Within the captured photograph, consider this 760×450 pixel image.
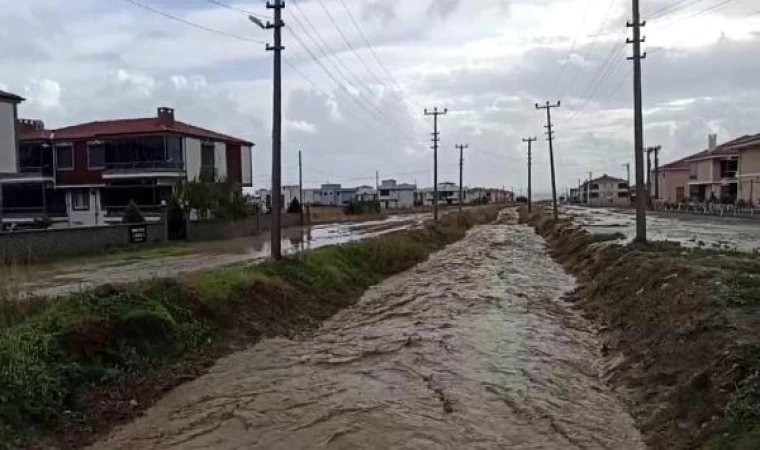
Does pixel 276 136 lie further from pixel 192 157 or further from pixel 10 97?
pixel 192 157

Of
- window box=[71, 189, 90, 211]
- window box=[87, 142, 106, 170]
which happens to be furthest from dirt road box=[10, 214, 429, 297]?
window box=[71, 189, 90, 211]

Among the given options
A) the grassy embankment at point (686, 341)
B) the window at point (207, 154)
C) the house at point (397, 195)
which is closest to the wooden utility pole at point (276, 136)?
the grassy embankment at point (686, 341)

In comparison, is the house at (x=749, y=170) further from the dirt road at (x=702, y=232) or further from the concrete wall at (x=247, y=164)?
the concrete wall at (x=247, y=164)

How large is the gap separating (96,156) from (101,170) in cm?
127

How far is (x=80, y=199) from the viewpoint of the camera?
5797 cm

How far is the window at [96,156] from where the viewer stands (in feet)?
188

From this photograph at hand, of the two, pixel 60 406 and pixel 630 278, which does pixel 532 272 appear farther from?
pixel 60 406

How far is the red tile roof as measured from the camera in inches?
2219

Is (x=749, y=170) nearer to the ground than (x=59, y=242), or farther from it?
farther from it

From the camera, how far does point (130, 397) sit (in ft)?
37.9

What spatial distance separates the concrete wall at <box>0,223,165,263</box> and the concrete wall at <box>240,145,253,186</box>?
31.8 metres

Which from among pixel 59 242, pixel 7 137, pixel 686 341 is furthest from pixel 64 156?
pixel 686 341

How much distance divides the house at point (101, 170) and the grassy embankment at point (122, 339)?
36504mm

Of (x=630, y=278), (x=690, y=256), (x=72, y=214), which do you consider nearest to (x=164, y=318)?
(x=630, y=278)
